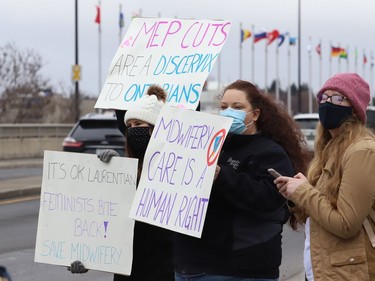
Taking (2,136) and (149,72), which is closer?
(149,72)

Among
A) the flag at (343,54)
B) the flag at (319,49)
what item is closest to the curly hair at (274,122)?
the flag at (319,49)

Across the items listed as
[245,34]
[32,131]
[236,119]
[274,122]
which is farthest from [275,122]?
[245,34]

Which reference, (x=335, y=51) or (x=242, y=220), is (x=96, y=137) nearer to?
(x=242, y=220)

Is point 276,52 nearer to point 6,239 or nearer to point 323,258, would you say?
point 6,239

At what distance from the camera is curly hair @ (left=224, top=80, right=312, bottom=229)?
414 cm

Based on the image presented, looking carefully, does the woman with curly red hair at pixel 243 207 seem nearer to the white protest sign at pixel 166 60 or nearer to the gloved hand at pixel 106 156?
the white protest sign at pixel 166 60

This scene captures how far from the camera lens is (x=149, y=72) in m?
4.79

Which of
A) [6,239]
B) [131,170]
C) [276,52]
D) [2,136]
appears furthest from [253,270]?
[276,52]

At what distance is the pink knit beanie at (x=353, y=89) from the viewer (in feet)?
11.7

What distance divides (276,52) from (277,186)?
54687 millimetres

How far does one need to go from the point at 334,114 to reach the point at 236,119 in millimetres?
599

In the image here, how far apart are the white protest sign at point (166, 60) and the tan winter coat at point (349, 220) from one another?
3.97 feet

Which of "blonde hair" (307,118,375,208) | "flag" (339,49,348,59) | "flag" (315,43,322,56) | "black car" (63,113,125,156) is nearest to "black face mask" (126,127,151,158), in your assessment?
"blonde hair" (307,118,375,208)

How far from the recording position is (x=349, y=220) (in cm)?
333
